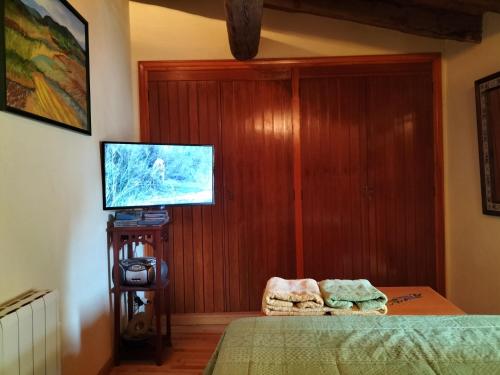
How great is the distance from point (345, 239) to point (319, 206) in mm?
383

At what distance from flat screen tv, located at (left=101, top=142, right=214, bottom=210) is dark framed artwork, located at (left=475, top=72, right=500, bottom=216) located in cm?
203

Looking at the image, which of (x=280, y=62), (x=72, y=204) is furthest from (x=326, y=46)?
(x=72, y=204)

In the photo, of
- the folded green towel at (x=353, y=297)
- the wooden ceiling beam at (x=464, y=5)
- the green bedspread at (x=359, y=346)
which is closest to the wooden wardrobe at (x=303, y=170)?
the wooden ceiling beam at (x=464, y=5)

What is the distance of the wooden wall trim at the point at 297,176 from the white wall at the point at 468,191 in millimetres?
1314

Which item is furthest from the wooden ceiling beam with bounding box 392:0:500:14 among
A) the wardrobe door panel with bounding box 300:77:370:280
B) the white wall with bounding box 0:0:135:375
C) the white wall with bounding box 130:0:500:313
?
the white wall with bounding box 0:0:135:375

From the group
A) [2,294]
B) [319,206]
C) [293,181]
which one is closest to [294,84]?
[293,181]

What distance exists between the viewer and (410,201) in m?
2.77

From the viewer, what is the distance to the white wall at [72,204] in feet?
4.27

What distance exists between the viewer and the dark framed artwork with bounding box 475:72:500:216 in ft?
6.98

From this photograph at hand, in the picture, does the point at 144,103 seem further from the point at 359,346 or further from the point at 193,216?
the point at 359,346

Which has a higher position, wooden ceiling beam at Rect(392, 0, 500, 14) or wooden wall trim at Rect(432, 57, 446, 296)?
wooden ceiling beam at Rect(392, 0, 500, 14)

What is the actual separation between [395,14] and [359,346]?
2.47 meters

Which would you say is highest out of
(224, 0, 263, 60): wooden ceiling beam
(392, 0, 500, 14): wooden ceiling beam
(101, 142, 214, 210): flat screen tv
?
(392, 0, 500, 14): wooden ceiling beam

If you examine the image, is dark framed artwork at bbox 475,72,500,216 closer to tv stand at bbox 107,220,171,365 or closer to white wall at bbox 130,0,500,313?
white wall at bbox 130,0,500,313
